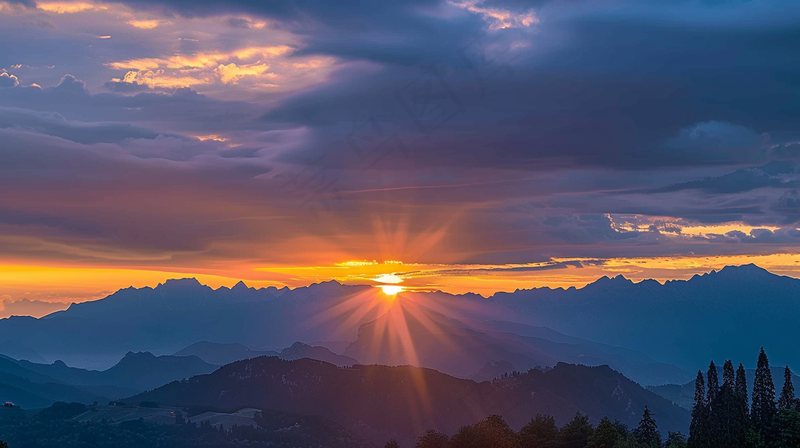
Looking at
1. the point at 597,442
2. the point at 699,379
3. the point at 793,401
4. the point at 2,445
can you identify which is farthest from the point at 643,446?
the point at 2,445

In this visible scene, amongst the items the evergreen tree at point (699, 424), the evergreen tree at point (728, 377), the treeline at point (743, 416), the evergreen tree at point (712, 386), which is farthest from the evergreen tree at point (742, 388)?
the evergreen tree at point (699, 424)

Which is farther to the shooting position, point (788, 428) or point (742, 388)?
point (742, 388)

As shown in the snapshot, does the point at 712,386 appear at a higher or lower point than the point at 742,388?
higher

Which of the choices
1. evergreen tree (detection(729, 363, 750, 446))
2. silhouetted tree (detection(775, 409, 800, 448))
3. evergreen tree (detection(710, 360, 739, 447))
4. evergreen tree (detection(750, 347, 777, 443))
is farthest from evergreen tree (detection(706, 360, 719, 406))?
silhouetted tree (detection(775, 409, 800, 448))

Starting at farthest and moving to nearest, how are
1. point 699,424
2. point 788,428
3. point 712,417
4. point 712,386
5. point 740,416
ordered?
point 712,386
point 699,424
point 712,417
point 740,416
point 788,428

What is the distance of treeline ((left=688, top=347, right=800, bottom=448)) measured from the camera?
16950 cm

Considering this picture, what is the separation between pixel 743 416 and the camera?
179 metres

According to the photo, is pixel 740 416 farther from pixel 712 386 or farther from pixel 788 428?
pixel 788 428

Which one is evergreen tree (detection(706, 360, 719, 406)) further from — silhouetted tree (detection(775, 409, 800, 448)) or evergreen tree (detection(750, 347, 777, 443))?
silhouetted tree (detection(775, 409, 800, 448))

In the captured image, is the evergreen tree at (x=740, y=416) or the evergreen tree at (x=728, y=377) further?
the evergreen tree at (x=728, y=377)

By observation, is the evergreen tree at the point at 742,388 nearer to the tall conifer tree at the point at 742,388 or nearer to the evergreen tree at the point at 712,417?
the tall conifer tree at the point at 742,388

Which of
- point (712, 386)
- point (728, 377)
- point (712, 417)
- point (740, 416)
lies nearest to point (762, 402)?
point (740, 416)

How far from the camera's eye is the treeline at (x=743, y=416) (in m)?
170

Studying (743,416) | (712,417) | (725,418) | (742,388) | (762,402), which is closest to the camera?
(725,418)
